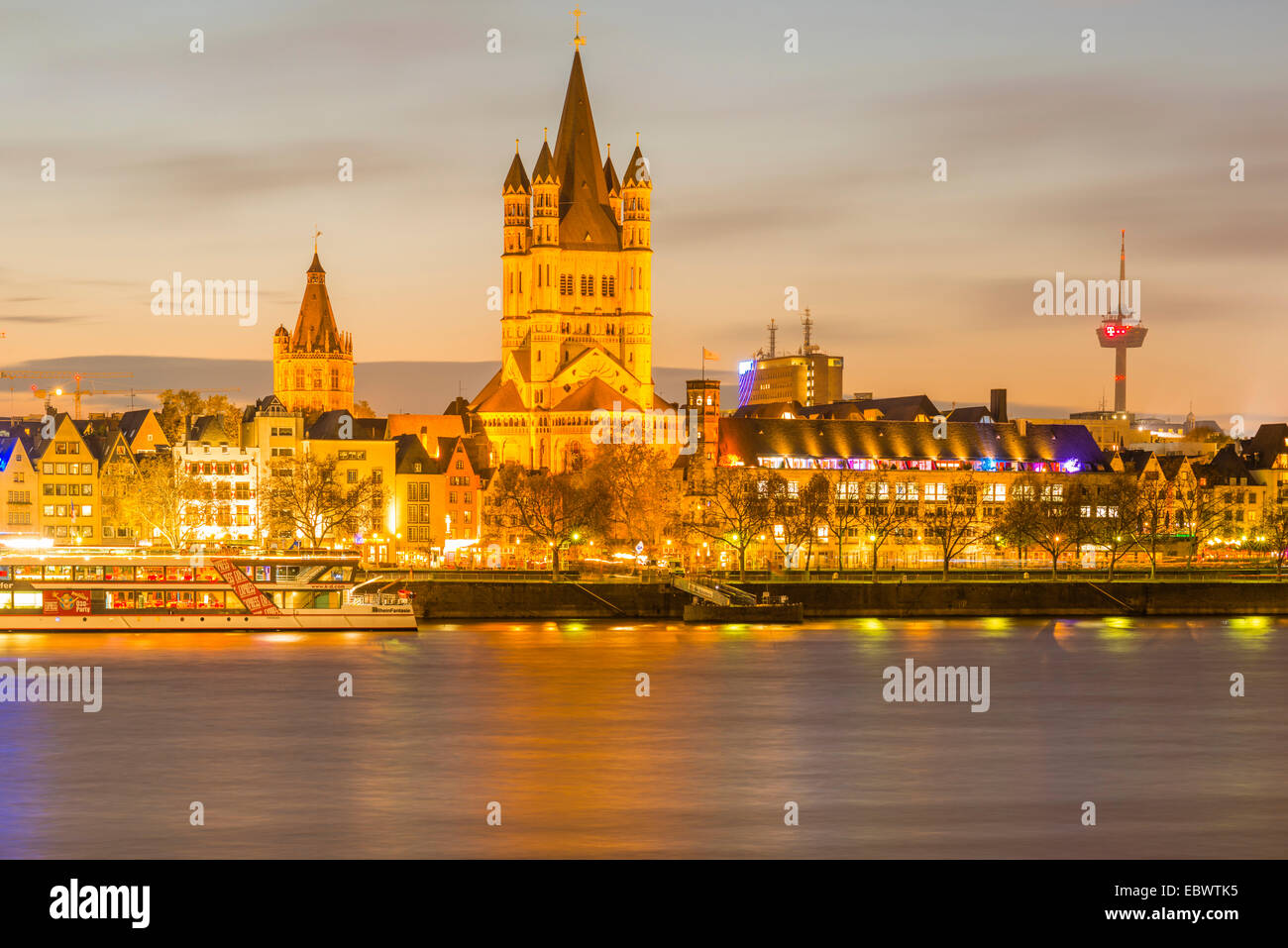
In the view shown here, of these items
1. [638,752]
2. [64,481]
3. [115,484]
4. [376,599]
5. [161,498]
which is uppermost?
[64,481]

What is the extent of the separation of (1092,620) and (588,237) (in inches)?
3150

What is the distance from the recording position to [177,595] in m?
89.7

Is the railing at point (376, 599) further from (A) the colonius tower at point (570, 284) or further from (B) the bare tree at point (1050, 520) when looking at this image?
(A) the colonius tower at point (570, 284)

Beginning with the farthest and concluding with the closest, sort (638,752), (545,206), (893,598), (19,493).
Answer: (545,206)
(19,493)
(893,598)
(638,752)

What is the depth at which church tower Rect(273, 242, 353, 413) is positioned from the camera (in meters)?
180

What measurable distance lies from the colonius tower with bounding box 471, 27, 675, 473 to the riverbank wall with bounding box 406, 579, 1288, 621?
6161cm

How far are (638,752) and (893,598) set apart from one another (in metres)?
49.6

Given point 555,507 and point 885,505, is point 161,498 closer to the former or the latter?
point 555,507

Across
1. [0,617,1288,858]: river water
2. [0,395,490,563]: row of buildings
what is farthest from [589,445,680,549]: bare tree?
[0,617,1288,858]: river water

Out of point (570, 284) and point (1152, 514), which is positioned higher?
point (570, 284)

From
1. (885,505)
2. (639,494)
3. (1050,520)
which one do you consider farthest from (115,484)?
(1050,520)

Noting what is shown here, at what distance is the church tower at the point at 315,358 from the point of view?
7082 inches

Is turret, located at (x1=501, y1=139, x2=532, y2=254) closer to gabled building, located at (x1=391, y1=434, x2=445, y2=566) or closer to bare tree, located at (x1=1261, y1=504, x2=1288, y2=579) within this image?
gabled building, located at (x1=391, y1=434, x2=445, y2=566)
